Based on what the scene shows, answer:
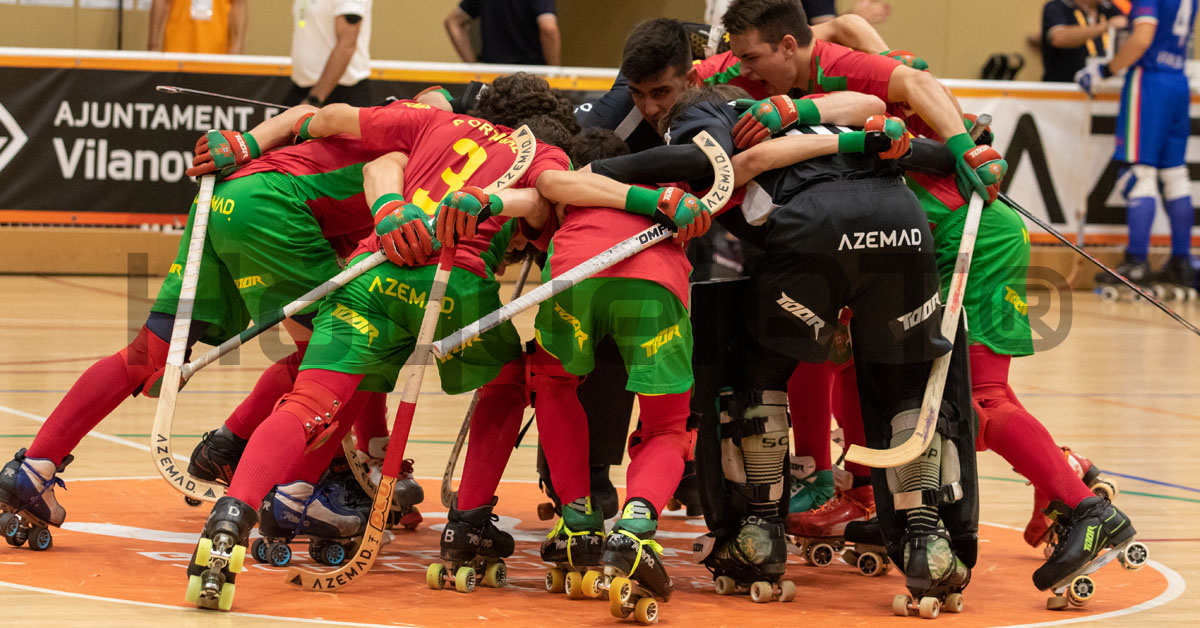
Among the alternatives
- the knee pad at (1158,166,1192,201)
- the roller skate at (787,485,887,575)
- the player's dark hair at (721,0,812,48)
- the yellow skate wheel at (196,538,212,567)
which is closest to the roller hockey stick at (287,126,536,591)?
the yellow skate wheel at (196,538,212,567)

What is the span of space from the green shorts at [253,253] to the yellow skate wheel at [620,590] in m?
1.76

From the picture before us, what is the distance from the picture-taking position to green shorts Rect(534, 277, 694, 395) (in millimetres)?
4551

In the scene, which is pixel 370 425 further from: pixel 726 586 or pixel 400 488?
pixel 726 586

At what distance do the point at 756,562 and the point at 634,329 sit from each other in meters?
0.86

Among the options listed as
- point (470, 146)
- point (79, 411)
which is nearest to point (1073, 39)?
point (470, 146)

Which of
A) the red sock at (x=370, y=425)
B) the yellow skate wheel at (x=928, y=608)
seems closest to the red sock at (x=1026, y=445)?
the yellow skate wheel at (x=928, y=608)

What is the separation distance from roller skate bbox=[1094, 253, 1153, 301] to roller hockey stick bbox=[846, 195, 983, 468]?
8.06m

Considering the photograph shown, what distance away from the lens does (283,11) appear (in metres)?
14.3

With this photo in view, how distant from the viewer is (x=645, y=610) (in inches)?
168

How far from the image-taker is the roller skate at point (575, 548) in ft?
15.3

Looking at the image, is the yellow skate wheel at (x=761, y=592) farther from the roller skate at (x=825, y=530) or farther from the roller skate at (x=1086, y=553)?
the roller skate at (x=1086, y=553)

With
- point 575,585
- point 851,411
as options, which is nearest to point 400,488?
point 575,585

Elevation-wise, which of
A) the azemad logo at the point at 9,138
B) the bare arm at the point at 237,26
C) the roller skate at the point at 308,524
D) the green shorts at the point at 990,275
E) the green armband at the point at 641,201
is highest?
the green armband at the point at 641,201

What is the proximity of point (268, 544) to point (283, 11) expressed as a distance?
10280 millimetres
